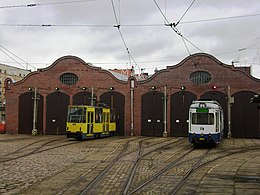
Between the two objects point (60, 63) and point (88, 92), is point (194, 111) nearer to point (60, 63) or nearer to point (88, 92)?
point (88, 92)

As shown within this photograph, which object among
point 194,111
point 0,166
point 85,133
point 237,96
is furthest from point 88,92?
point 0,166

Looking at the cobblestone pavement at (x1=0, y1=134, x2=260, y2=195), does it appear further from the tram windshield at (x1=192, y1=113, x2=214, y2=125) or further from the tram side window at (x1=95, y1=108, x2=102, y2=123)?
the tram side window at (x1=95, y1=108, x2=102, y2=123)

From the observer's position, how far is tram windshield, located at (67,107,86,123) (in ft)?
106

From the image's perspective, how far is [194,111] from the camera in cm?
A: 2659

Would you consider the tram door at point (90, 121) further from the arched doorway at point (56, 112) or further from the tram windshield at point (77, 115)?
the arched doorway at point (56, 112)

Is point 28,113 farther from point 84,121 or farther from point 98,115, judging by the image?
point 84,121

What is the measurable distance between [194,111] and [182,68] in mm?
17093


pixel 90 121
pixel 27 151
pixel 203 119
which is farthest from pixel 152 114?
pixel 27 151

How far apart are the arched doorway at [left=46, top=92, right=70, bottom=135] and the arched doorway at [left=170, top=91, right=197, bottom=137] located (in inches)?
500

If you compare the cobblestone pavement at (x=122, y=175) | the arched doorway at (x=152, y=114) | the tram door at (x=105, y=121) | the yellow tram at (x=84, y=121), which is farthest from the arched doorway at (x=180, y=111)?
the cobblestone pavement at (x=122, y=175)

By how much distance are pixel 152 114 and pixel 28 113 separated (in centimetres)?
1509

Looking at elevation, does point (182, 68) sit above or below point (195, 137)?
above

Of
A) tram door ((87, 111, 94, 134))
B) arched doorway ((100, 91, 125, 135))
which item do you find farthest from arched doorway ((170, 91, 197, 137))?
Answer: tram door ((87, 111, 94, 134))

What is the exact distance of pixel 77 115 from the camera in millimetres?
32312
